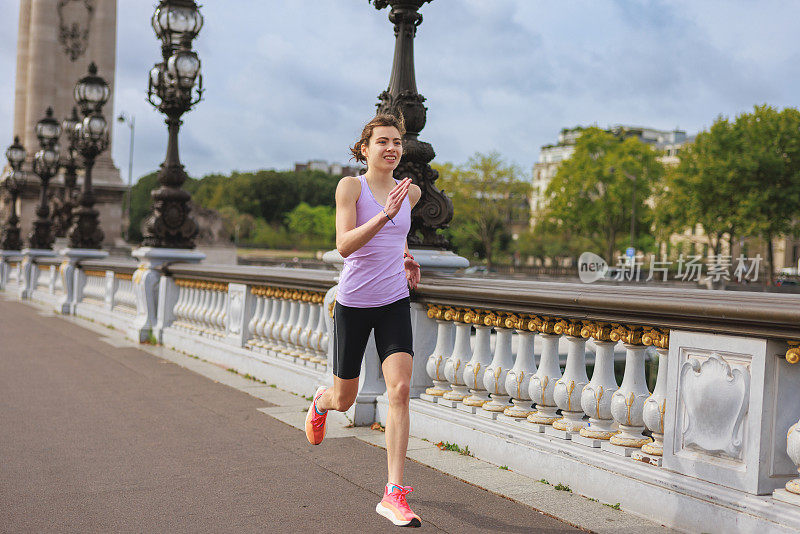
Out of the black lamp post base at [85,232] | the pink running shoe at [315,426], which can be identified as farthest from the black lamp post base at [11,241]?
the pink running shoe at [315,426]

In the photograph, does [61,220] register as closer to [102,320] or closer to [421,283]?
[102,320]

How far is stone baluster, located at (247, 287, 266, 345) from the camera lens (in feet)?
32.7

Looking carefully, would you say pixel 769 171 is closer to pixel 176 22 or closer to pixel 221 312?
pixel 176 22

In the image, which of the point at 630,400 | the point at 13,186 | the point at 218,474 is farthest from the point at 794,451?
the point at 13,186

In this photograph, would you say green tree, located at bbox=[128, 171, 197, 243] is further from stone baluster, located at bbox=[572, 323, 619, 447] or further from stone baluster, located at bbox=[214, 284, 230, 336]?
stone baluster, located at bbox=[572, 323, 619, 447]

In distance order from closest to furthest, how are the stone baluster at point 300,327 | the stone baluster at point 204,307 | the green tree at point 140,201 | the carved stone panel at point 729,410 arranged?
the carved stone panel at point 729,410 < the stone baluster at point 300,327 < the stone baluster at point 204,307 < the green tree at point 140,201

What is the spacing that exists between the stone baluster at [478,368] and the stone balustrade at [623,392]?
0.04 feet

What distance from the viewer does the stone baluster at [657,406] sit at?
461 centimetres

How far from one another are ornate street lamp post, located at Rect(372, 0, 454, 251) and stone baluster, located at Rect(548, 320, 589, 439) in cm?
231

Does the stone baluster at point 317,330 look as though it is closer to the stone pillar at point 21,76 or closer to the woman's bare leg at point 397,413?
the woman's bare leg at point 397,413

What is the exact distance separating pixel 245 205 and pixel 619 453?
134227mm

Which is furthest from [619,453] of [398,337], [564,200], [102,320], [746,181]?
[564,200]

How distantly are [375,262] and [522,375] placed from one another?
5.67 feet

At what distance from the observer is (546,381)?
5477mm
